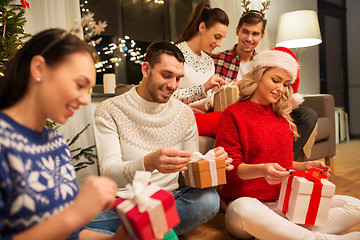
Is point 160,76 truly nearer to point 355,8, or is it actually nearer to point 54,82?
point 54,82

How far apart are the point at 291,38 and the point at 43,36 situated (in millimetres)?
3473

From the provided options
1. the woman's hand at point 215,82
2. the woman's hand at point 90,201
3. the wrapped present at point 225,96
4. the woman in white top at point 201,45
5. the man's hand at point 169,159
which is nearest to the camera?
the woman's hand at point 90,201

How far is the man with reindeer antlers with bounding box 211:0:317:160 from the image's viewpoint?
7.21 feet

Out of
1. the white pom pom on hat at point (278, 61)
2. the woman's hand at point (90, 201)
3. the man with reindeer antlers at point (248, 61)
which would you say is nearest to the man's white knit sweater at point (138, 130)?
the white pom pom on hat at point (278, 61)

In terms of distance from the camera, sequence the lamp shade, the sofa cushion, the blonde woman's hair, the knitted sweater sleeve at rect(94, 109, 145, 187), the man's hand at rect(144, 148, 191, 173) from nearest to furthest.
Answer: the man's hand at rect(144, 148, 191, 173) → the knitted sweater sleeve at rect(94, 109, 145, 187) → the blonde woman's hair → the sofa cushion → the lamp shade

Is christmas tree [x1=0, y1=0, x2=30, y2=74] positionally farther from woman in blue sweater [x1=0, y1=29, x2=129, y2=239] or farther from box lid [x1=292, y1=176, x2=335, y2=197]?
box lid [x1=292, y1=176, x2=335, y2=197]

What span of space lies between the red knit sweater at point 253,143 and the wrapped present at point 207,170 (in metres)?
0.24

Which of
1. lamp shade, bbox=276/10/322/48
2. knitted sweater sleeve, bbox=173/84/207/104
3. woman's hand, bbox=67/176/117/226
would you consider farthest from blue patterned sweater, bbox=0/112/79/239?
lamp shade, bbox=276/10/322/48

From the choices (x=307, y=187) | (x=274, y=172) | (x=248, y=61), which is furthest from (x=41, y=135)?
(x=248, y=61)

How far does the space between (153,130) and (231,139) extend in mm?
382

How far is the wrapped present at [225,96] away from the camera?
1868 millimetres

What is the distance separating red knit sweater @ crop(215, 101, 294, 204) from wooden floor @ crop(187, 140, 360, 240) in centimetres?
19

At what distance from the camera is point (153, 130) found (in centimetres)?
135

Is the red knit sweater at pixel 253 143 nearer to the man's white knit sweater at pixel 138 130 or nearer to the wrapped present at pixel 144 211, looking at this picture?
the man's white knit sweater at pixel 138 130
